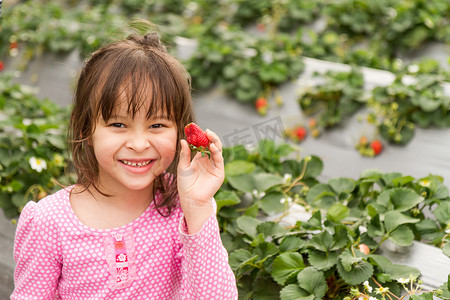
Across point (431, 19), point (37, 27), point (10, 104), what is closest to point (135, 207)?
point (10, 104)

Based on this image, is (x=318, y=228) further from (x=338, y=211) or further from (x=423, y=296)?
(x=423, y=296)

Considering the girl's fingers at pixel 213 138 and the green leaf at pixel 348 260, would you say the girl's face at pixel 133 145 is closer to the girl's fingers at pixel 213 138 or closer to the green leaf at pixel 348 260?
the girl's fingers at pixel 213 138

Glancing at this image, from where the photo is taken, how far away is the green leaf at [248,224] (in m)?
1.82

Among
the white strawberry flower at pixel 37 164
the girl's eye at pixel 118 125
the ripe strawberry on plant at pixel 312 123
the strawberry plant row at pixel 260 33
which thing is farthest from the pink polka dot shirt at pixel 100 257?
the strawberry plant row at pixel 260 33

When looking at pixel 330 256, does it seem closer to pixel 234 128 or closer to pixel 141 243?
pixel 141 243

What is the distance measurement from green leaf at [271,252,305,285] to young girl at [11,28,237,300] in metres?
0.28

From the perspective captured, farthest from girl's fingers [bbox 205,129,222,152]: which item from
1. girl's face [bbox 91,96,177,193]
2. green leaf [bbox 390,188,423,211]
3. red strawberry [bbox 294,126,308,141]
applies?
red strawberry [bbox 294,126,308,141]

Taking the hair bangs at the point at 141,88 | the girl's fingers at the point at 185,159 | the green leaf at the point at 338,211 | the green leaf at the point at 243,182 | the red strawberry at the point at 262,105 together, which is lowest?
the red strawberry at the point at 262,105

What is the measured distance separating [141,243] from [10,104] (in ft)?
6.39

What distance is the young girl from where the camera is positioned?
4.33 feet

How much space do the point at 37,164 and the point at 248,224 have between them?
1.05 m

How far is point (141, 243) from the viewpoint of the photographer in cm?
144

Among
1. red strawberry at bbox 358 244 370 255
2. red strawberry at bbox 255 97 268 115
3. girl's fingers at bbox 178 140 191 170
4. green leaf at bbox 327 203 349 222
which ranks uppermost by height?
girl's fingers at bbox 178 140 191 170

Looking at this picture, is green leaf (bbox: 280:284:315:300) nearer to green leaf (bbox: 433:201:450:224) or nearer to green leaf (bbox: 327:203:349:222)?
green leaf (bbox: 327:203:349:222)
